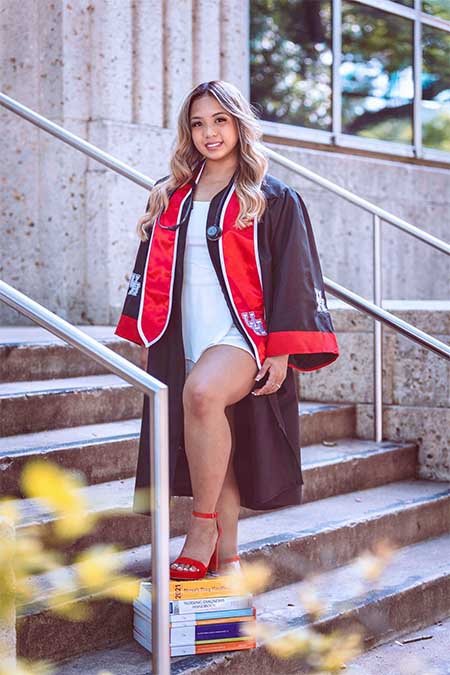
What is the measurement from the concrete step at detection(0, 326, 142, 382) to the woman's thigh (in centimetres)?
155

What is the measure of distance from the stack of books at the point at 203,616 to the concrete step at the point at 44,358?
161 centimetres

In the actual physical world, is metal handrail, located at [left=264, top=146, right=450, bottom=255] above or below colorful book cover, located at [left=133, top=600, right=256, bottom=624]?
above

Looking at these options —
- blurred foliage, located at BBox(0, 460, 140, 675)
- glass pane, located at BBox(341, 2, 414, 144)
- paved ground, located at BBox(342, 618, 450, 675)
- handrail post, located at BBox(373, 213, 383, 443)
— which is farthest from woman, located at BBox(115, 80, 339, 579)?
glass pane, located at BBox(341, 2, 414, 144)

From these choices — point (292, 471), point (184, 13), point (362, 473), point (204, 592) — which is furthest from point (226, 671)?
point (184, 13)

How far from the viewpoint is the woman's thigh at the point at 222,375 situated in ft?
10.2

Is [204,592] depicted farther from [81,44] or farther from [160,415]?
[81,44]

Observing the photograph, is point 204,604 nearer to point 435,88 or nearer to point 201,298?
point 201,298

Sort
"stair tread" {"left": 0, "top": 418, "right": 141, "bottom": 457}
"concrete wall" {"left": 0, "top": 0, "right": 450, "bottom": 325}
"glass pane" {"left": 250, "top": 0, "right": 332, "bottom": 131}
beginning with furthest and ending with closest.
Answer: "glass pane" {"left": 250, "top": 0, "right": 332, "bottom": 131}, "concrete wall" {"left": 0, "top": 0, "right": 450, "bottom": 325}, "stair tread" {"left": 0, "top": 418, "right": 141, "bottom": 457}

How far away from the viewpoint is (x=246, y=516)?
168 inches

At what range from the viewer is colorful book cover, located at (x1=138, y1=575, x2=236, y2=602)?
120 inches

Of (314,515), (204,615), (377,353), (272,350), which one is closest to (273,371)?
(272,350)

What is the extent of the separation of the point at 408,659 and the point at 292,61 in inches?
200

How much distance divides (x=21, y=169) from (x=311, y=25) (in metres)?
2.79

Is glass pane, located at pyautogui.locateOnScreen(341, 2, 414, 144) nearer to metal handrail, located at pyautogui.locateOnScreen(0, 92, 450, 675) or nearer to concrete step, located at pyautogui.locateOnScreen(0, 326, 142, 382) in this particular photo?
concrete step, located at pyautogui.locateOnScreen(0, 326, 142, 382)
